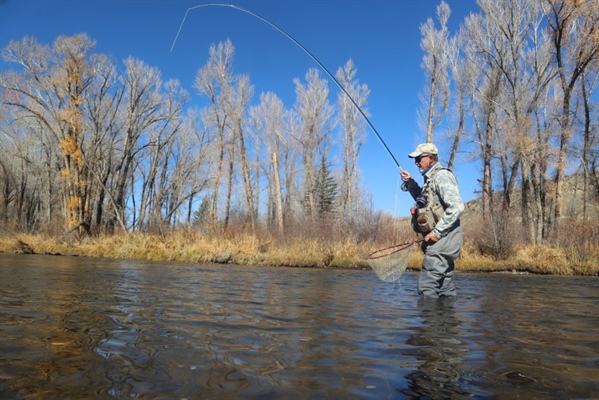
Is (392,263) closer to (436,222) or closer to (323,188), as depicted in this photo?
(436,222)

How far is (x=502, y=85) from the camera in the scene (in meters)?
24.1

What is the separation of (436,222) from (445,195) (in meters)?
0.38

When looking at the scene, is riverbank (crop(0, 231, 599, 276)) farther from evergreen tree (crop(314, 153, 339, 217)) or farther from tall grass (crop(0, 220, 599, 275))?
evergreen tree (crop(314, 153, 339, 217))

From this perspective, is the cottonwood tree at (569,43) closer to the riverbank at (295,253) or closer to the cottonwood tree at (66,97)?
the riverbank at (295,253)

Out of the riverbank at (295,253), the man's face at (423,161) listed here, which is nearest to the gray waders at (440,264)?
the man's face at (423,161)

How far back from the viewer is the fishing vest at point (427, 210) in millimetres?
5383

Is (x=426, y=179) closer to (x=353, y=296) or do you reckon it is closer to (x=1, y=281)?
(x=353, y=296)

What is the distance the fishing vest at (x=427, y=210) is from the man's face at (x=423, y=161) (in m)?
0.18

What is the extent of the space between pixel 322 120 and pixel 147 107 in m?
16.3

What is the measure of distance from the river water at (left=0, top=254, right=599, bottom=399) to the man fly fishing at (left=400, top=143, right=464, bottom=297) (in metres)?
0.29

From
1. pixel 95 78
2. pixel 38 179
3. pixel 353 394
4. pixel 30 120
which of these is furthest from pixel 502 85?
pixel 38 179

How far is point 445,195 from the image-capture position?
17.2 feet

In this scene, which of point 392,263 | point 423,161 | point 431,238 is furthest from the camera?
point 392,263

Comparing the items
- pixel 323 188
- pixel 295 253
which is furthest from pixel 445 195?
pixel 323 188
